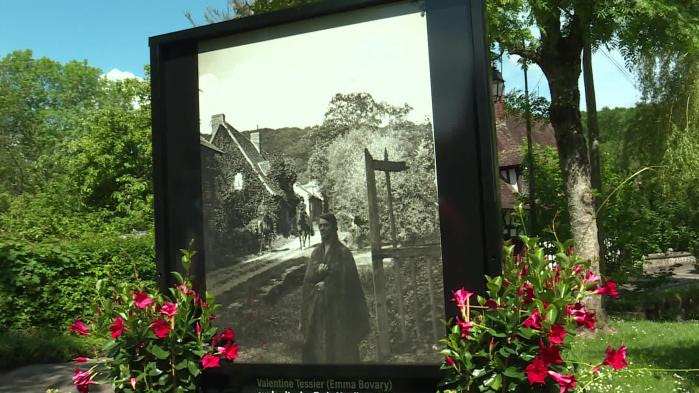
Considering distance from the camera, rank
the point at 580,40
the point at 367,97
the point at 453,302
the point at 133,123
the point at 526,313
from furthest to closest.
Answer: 1. the point at 133,123
2. the point at 580,40
3. the point at 367,97
4. the point at 453,302
5. the point at 526,313

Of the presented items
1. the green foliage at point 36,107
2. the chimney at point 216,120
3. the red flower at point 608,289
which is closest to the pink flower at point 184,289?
the chimney at point 216,120

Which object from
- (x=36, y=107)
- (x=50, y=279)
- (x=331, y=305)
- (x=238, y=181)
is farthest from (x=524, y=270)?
(x=36, y=107)

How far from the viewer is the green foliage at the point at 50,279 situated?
11.5 meters

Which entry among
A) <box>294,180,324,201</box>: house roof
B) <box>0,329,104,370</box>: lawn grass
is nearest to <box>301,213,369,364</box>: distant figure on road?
<box>294,180,324,201</box>: house roof

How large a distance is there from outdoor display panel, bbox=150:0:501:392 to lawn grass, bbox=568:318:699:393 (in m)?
1.45

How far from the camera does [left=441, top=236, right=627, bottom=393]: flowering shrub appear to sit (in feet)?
8.23

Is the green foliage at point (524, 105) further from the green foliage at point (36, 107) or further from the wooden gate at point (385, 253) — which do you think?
the green foliage at point (36, 107)

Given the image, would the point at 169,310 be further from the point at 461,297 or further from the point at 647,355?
the point at 647,355

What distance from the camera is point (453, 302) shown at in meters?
2.92

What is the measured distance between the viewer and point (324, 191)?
3279 millimetres

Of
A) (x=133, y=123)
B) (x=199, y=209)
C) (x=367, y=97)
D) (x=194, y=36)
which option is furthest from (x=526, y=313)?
(x=133, y=123)

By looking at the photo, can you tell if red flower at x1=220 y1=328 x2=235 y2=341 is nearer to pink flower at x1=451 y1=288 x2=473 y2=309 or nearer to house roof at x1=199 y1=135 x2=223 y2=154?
house roof at x1=199 y1=135 x2=223 y2=154

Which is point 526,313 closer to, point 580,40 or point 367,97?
point 367,97

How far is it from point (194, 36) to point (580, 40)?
8829mm
